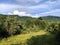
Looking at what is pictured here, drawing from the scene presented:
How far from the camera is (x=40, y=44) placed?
112 ft

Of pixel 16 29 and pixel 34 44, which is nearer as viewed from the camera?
pixel 34 44

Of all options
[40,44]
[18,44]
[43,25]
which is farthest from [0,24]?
[43,25]

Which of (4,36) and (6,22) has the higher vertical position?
(6,22)

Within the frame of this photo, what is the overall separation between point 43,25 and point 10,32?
52.7 meters

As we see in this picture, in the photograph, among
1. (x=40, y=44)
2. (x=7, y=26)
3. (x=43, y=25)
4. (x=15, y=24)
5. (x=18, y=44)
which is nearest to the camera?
(x=40, y=44)

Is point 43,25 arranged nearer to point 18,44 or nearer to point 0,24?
point 0,24

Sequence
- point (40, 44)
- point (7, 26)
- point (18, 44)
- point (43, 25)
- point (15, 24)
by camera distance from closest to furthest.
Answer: point (40, 44), point (18, 44), point (7, 26), point (15, 24), point (43, 25)

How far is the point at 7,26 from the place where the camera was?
55.6 m

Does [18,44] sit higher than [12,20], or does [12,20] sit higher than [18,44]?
[12,20]

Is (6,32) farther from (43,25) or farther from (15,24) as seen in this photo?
(43,25)

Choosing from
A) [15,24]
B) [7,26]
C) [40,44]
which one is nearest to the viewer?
[40,44]

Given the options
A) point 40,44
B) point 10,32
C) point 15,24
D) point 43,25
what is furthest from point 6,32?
point 43,25

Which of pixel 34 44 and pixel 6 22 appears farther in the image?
pixel 6 22

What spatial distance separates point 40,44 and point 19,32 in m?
27.2
